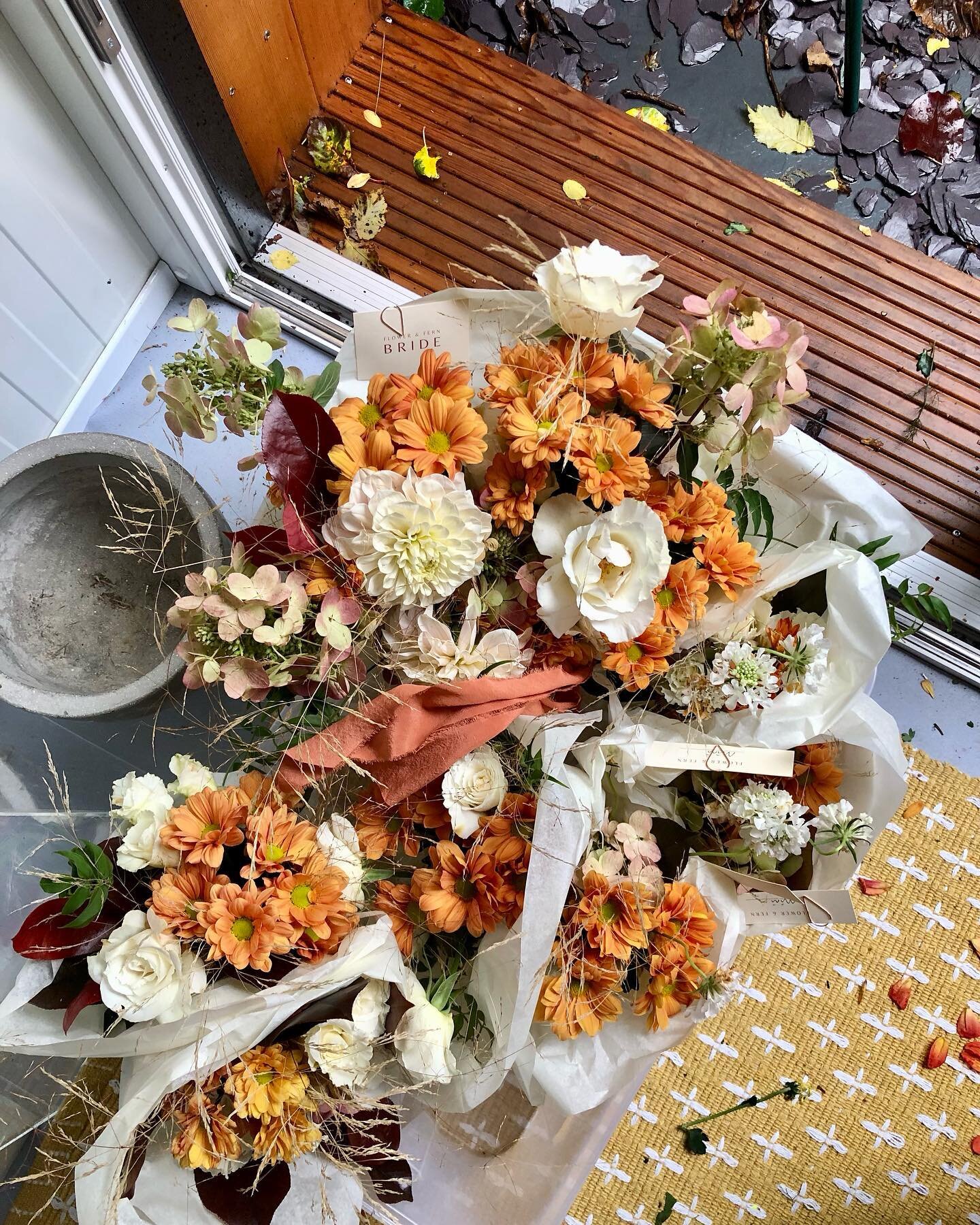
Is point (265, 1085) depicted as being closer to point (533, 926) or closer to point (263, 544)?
point (533, 926)

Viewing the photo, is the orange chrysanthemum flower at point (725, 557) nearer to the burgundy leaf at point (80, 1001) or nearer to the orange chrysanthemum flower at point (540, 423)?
the orange chrysanthemum flower at point (540, 423)

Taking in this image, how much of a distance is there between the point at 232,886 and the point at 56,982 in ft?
0.70

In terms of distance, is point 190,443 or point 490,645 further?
point 190,443

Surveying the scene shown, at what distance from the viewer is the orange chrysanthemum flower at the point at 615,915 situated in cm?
67

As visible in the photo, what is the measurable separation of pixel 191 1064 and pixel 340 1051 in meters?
0.11

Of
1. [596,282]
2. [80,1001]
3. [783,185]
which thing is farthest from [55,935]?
[783,185]

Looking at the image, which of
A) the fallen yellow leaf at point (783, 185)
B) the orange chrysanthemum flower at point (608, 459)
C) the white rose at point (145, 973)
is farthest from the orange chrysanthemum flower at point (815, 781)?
the fallen yellow leaf at point (783, 185)

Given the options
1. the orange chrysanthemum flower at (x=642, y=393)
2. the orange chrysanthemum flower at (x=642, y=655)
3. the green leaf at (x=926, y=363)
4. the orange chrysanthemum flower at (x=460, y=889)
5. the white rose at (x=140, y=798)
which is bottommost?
the white rose at (x=140, y=798)

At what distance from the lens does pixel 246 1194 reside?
27.6 inches

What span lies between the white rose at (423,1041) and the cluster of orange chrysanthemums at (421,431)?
393mm

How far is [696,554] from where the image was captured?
0.67 metres

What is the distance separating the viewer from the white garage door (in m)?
0.96

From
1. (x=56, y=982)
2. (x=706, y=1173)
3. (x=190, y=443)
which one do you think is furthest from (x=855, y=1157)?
(x=190, y=443)

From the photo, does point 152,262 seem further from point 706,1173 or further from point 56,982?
point 706,1173
